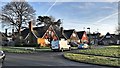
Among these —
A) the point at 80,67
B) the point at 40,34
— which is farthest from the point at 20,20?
the point at 80,67

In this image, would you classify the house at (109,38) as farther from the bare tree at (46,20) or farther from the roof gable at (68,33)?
the bare tree at (46,20)

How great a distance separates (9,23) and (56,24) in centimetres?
3246

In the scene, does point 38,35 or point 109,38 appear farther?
point 109,38

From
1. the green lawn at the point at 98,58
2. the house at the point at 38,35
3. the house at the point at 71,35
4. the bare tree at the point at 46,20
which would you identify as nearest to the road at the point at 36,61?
the green lawn at the point at 98,58

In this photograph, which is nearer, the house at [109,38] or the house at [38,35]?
the house at [38,35]

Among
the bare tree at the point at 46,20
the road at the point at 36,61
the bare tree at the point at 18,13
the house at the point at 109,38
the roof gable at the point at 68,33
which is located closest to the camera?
the road at the point at 36,61

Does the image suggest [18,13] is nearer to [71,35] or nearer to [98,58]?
[71,35]

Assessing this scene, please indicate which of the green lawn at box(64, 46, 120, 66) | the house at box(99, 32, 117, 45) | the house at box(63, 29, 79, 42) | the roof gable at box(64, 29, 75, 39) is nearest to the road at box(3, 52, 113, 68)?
the green lawn at box(64, 46, 120, 66)

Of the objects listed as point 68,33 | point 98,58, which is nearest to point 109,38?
point 68,33

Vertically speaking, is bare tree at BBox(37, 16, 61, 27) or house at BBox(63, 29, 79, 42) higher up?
bare tree at BBox(37, 16, 61, 27)

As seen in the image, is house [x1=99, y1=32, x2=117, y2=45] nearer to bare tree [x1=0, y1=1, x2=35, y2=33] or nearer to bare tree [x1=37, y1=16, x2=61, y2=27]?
bare tree [x1=37, y1=16, x2=61, y2=27]

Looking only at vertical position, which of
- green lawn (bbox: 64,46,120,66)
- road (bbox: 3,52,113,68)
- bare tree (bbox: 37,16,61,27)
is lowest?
green lawn (bbox: 64,46,120,66)

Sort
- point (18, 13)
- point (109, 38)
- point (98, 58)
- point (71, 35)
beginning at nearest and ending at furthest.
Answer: point (98, 58), point (18, 13), point (71, 35), point (109, 38)

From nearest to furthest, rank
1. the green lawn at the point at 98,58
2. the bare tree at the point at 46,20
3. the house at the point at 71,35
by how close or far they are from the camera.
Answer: the green lawn at the point at 98,58, the house at the point at 71,35, the bare tree at the point at 46,20
